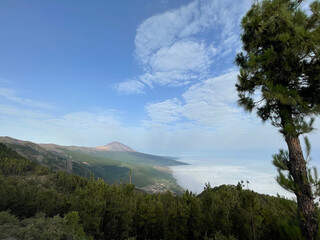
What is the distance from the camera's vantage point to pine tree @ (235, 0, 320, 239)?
17.4 ft

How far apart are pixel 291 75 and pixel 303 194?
12.9 ft

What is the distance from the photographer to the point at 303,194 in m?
5.35

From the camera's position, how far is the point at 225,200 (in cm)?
2472

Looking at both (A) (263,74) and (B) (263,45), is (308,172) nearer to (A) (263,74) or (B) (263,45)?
(A) (263,74)

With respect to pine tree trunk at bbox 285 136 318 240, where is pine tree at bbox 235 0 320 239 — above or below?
above

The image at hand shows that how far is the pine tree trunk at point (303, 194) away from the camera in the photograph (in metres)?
5.23

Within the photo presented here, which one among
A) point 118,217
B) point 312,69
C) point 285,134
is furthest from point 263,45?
point 118,217

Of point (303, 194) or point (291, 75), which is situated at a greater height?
point (291, 75)

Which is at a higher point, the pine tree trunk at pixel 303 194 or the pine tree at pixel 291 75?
the pine tree at pixel 291 75

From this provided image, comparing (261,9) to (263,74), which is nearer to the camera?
(263,74)

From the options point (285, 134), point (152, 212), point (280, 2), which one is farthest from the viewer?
point (152, 212)

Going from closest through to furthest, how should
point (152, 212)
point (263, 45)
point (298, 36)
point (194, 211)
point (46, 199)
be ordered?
1. point (298, 36)
2. point (263, 45)
3. point (194, 211)
4. point (152, 212)
5. point (46, 199)

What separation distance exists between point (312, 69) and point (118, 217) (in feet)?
102

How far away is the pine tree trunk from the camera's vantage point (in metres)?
5.23
